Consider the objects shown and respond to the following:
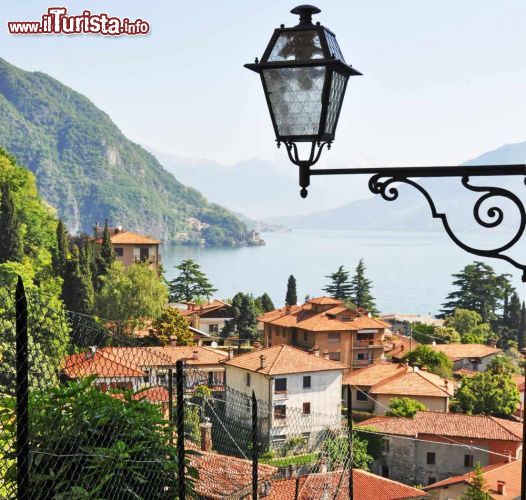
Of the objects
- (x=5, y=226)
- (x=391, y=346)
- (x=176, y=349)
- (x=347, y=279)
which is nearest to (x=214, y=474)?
(x=176, y=349)

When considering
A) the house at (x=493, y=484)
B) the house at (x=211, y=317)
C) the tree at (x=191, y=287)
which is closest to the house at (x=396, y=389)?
the house at (x=493, y=484)

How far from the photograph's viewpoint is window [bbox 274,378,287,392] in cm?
3127

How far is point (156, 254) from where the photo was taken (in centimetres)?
5844

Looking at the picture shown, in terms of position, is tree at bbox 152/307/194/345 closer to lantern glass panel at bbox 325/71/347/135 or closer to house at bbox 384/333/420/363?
house at bbox 384/333/420/363

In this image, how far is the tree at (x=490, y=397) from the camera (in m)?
34.7

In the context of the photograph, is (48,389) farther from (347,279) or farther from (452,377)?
(347,279)

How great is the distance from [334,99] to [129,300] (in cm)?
3738

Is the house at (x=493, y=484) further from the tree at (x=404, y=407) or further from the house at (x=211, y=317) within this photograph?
the house at (x=211, y=317)

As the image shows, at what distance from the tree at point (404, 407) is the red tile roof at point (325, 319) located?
879 centimetres

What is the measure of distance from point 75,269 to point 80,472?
3464 cm

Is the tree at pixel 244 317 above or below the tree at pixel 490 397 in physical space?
above

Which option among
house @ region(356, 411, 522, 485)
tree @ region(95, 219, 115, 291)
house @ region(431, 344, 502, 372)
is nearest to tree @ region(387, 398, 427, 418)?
house @ region(356, 411, 522, 485)

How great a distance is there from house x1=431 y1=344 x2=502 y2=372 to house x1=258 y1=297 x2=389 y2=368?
3.61 meters

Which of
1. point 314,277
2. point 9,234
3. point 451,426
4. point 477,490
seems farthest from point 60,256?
point 314,277
